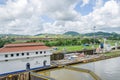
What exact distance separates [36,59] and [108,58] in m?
21.4

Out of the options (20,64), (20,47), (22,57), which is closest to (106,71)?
(22,57)

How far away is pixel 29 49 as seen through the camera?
78.8 feet

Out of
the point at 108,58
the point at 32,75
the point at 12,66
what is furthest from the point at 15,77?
the point at 108,58

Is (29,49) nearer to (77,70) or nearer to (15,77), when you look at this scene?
(15,77)

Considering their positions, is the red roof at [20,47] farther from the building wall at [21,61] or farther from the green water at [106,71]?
the green water at [106,71]

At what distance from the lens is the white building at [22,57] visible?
21.2 m

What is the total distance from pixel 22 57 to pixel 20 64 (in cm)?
101

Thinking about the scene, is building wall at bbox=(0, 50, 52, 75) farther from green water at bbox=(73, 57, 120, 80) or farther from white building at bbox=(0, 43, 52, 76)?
green water at bbox=(73, 57, 120, 80)

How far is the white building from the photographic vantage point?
21.2 meters

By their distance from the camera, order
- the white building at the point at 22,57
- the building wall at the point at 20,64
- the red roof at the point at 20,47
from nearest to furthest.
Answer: the building wall at the point at 20,64
the white building at the point at 22,57
the red roof at the point at 20,47

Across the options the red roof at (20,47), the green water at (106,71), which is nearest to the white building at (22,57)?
the red roof at (20,47)

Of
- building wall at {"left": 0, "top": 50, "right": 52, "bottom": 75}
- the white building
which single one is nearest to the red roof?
the white building

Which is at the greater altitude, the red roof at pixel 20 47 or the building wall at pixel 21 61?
the red roof at pixel 20 47

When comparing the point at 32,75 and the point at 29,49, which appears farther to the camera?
the point at 29,49
